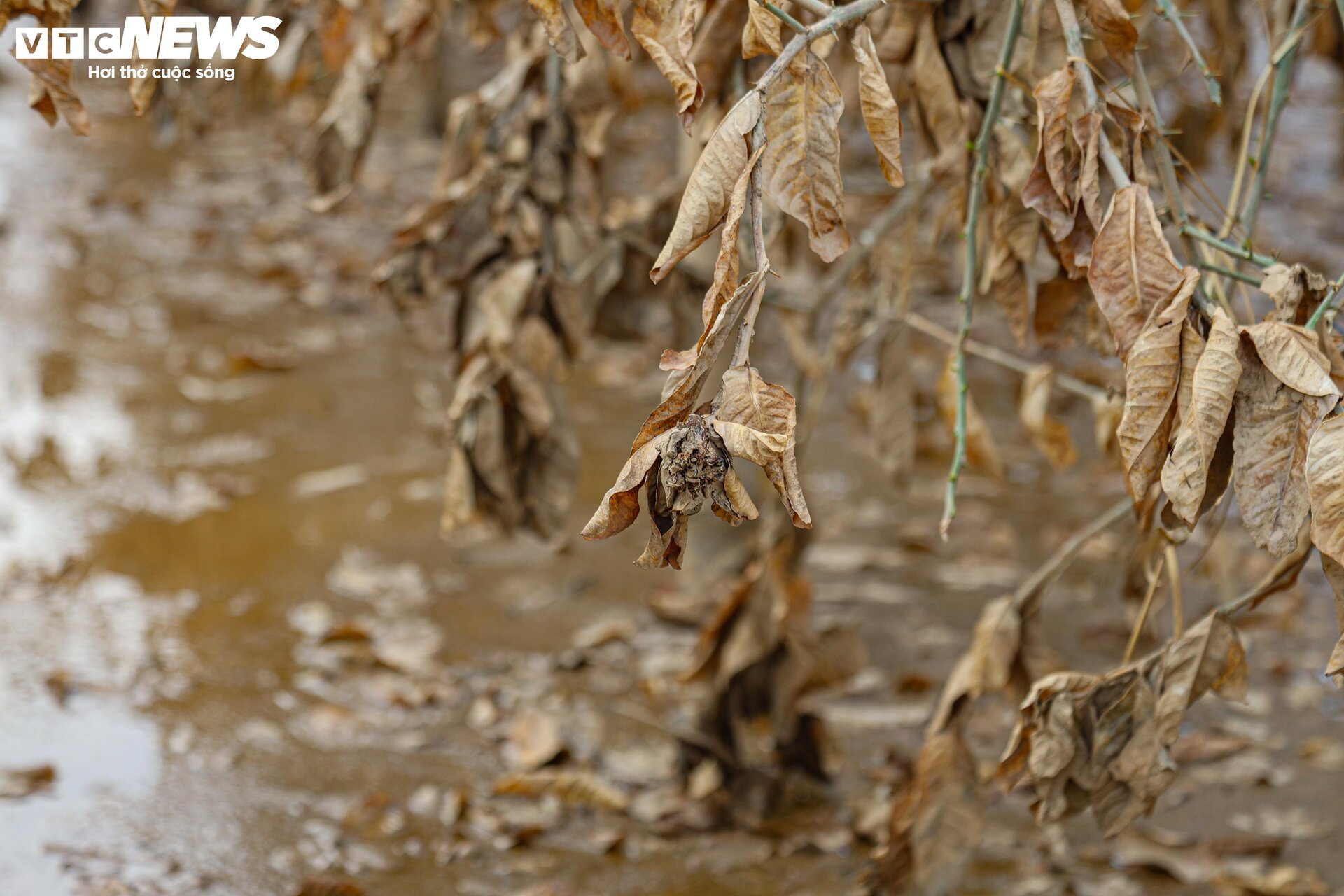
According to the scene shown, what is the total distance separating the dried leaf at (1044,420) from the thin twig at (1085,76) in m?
0.57

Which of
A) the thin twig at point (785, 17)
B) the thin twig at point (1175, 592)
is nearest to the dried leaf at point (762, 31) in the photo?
the thin twig at point (785, 17)

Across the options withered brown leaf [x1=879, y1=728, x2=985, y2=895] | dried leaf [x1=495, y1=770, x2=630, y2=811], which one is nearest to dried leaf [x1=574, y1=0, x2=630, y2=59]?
withered brown leaf [x1=879, y1=728, x2=985, y2=895]

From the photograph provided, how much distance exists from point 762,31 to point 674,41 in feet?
0.25

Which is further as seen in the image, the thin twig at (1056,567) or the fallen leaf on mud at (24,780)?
the fallen leaf on mud at (24,780)

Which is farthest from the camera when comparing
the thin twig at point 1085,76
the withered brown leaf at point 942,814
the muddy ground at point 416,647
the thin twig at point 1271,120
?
the muddy ground at point 416,647

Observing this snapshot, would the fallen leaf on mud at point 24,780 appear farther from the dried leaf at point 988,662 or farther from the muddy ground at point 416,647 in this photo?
the dried leaf at point 988,662

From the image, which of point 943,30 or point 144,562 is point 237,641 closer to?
point 144,562

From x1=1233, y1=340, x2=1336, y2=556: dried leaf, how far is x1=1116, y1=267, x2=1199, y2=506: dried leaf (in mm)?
56

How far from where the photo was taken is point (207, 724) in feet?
7.84

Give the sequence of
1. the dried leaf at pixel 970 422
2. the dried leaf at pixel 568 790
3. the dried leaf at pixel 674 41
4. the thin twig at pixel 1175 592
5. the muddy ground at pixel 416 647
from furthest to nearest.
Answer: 1. the dried leaf at pixel 568 790
2. the muddy ground at pixel 416 647
3. the dried leaf at pixel 970 422
4. the thin twig at pixel 1175 592
5. the dried leaf at pixel 674 41

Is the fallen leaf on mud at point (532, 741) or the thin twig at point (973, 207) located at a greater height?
the thin twig at point (973, 207)

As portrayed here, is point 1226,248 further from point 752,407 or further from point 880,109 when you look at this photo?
point 752,407

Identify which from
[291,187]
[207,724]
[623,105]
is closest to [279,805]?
[207,724]

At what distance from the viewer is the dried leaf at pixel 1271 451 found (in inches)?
39.5
